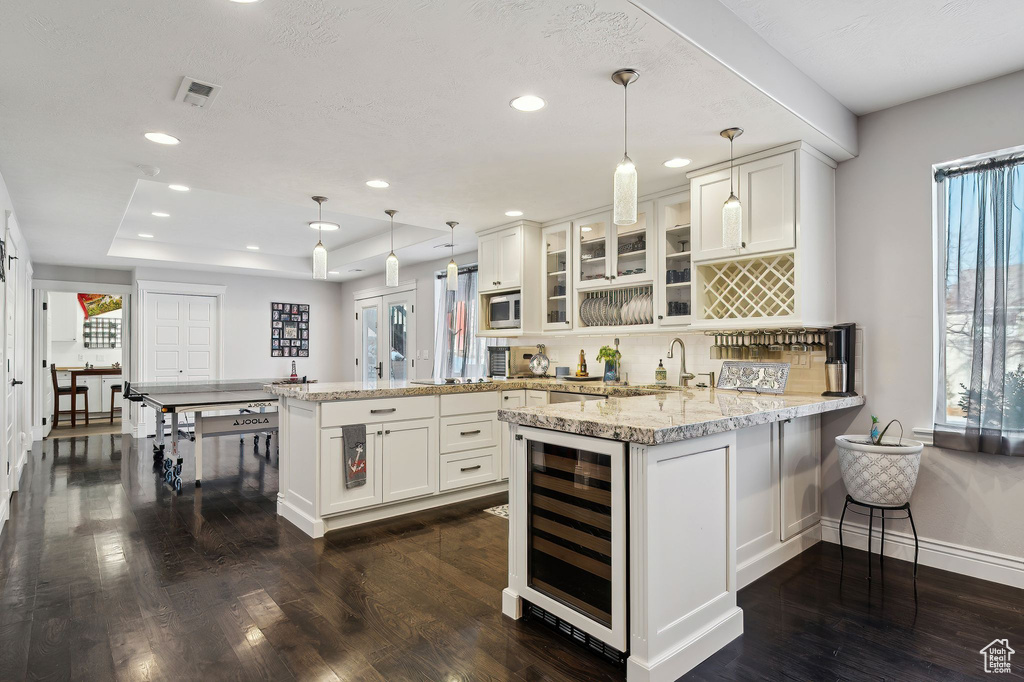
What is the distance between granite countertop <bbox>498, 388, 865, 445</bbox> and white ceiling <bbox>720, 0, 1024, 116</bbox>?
5.53ft

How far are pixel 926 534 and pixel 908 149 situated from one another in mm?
2181

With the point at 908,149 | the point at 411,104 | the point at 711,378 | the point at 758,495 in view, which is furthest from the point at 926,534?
the point at 411,104

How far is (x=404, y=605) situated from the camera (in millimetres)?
2492

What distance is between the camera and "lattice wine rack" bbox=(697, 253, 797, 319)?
3.27 m

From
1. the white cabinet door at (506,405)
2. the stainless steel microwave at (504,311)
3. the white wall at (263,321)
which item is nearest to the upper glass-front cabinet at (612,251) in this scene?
the stainless steel microwave at (504,311)

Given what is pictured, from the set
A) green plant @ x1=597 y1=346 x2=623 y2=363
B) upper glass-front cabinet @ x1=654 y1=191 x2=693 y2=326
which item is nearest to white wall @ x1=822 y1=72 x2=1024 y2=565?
upper glass-front cabinet @ x1=654 y1=191 x2=693 y2=326

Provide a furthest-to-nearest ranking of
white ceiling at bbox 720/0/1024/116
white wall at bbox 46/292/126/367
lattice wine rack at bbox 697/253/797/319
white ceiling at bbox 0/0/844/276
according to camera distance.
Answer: white wall at bbox 46/292/126/367 < lattice wine rack at bbox 697/253/797/319 < white ceiling at bbox 720/0/1024/116 < white ceiling at bbox 0/0/844/276

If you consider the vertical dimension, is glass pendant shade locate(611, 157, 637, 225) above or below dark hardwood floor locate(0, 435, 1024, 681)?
above

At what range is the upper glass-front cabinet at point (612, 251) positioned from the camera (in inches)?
165

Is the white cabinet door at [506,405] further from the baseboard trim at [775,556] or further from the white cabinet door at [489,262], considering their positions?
the baseboard trim at [775,556]

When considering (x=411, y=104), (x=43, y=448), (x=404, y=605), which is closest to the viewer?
(x=404, y=605)

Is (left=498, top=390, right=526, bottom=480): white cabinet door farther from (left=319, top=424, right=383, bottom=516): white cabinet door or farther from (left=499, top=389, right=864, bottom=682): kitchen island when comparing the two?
(left=499, top=389, right=864, bottom=682): kitchen island

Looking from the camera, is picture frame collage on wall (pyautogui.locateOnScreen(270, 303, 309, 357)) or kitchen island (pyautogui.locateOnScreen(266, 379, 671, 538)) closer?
kitchen island (pyautogui.locateOnScreen(266, 379, 671, 538))

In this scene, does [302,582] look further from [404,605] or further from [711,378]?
[711,378]
